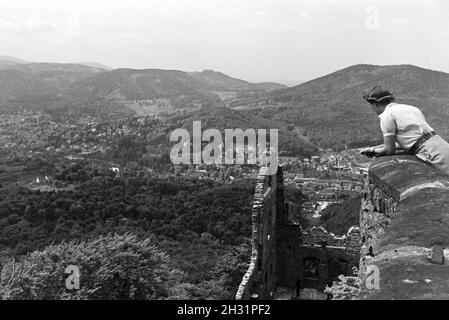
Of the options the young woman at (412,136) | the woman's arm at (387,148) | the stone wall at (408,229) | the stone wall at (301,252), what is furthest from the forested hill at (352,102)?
the stone wall at (408,229)

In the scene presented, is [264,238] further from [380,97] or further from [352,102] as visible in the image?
[352,102]

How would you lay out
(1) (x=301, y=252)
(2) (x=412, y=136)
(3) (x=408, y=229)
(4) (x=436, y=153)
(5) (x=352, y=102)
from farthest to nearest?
(5) (x=352, y=102), (1) (x=301, y=252), (2) (x=412, y=136), (4) (x=436, y=153), (3) (x=408, y=229)

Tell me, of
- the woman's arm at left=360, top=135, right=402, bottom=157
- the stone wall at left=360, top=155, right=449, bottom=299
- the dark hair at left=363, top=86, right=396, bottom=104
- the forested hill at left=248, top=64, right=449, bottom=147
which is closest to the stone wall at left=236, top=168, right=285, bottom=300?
the woman's arm at left=360, top=135, right=402, bottom=157

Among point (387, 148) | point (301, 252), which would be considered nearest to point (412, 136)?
point (387, 148)

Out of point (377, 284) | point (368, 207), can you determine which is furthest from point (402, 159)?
point (377, 284)
